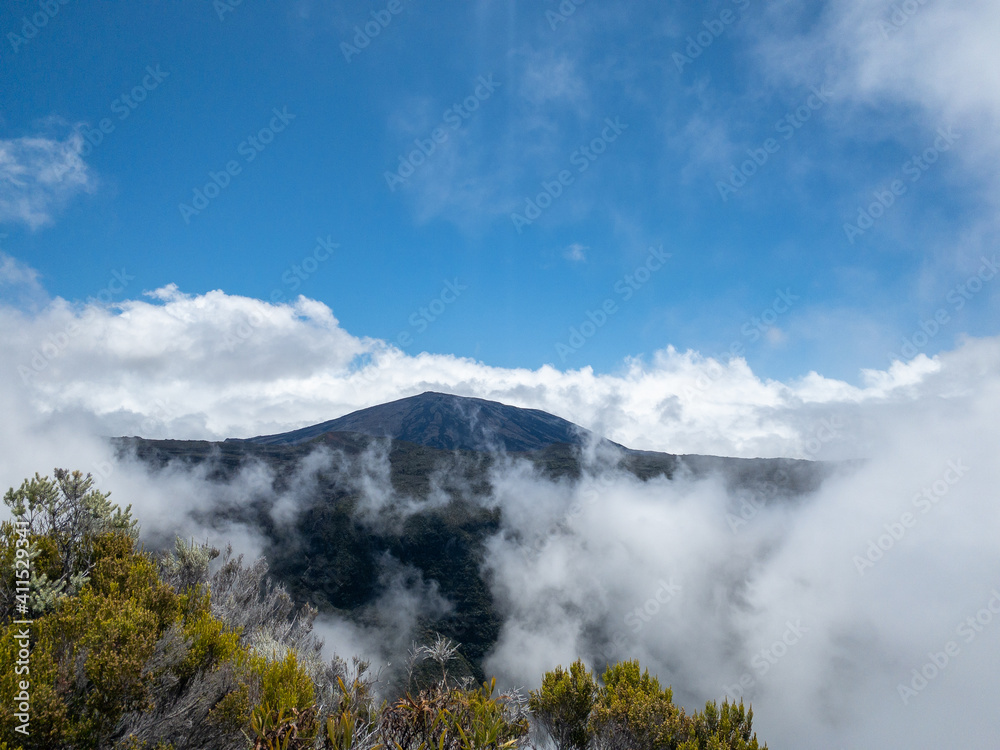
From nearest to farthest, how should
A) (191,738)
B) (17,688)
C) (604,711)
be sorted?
(17,688)
(191,738)
(604,711)

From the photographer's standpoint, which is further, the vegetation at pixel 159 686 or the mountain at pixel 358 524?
the mountain at pixel 358 524

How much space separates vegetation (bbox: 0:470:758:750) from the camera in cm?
615

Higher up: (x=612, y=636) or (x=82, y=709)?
(x=82, y=709)

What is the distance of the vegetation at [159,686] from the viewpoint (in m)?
6.15

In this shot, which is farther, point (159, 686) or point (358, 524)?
point (358, 524)

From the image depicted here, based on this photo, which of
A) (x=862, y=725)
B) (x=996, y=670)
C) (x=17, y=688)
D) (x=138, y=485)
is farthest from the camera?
(x=996, y=670)

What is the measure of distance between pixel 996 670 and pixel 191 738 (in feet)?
873

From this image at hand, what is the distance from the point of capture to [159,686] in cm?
732

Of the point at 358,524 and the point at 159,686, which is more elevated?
the point at 159,686

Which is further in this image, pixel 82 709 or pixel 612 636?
pixel 612 636

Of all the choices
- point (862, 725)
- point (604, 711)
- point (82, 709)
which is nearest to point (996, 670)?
point (862, 725)

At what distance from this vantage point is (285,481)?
14862cm

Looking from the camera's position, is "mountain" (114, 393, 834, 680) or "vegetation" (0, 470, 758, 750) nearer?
"vegetation" (0, 470, 758, 750)

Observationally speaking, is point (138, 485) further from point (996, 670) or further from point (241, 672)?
point (996, 670)
